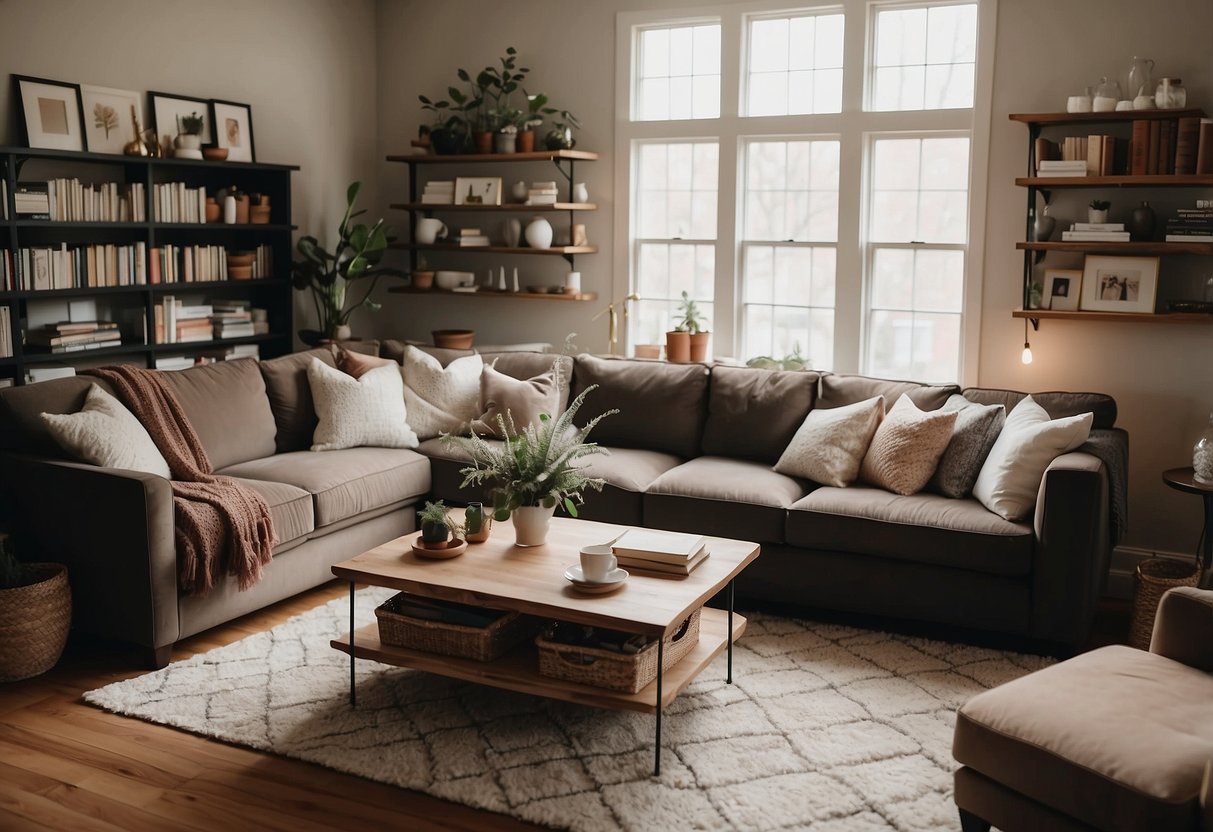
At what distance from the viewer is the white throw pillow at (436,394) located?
17.2 feet

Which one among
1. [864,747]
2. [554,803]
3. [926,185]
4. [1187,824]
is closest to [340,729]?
[554,803]

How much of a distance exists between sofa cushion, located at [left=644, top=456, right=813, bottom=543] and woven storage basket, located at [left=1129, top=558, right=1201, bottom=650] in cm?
127

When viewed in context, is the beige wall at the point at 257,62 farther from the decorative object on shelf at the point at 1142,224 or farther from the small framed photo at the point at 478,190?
the decorative object on shelf at the point at 1142,224

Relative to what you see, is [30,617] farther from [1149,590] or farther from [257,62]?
[1149,590]

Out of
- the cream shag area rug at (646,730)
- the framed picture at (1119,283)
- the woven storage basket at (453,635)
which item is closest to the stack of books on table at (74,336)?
the cream shag area rug at (646,730)

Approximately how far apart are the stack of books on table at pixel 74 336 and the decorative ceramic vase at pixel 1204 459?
4.69 meters

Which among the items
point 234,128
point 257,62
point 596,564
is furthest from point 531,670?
point 257,62

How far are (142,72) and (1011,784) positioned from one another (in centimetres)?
494

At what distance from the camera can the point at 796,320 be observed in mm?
5766

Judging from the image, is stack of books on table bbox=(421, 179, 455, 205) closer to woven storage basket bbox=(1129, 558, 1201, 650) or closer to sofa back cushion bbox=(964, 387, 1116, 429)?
sofa back cushion bbox=(964, 387, 1116, 429)

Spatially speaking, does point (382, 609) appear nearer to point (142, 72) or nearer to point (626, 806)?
point (626, 806)

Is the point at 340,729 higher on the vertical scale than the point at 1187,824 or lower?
lower

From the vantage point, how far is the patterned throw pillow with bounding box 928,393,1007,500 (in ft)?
14.0

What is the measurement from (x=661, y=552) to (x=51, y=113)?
351cm
